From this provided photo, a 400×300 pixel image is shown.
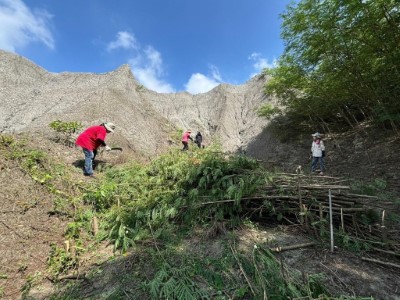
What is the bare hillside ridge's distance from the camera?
1266 cm

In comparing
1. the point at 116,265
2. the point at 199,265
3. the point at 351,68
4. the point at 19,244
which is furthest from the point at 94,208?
the point at 351,68

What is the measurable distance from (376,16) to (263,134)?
39.0ft

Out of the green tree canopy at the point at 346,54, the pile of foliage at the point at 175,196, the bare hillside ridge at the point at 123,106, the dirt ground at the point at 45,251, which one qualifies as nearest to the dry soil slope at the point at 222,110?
the bare hillside ridge at the point at 123,106

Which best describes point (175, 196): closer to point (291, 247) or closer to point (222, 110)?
point (291, 247)

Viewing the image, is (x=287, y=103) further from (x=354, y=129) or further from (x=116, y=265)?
(x=116, y=265)

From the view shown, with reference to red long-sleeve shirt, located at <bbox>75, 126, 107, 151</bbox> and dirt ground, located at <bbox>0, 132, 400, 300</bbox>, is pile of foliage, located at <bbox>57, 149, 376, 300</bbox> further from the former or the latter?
red long-sleeve shirt, located at <bbox>75, 126, 107, 151</bbox>

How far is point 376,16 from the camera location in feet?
23.6

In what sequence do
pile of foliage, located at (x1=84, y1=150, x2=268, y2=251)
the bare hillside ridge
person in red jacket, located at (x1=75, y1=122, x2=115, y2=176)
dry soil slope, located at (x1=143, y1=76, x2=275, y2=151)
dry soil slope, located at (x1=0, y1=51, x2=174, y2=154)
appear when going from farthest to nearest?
dry soil slope, located at (x1=143, y1=76, x2=275, y2=151), the bare hillside ridge, dry soil slope, located at (x1=0, y1=51, x2=174, y2=154), person in red jacket, located at (x1=75, y1=122, x2=115, y2=176), pile of foliage, located at (x1=84, y1=150, x2=268, y2=251)

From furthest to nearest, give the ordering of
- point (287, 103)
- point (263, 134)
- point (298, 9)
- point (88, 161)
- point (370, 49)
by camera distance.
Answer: point (263, 134) → point (287, 103) → point (298, 9) → point (370, 49) → point (88, 161)

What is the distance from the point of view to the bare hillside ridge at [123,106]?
41.5 ft

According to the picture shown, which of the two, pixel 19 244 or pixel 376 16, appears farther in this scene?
pixel 376 16

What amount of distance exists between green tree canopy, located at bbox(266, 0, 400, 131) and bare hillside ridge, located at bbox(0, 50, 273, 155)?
15.7 ft

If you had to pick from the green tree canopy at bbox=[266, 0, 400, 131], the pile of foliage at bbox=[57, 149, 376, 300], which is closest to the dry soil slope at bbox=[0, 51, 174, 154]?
the pile of foliage at bbox=[57, 149, 376, 300]

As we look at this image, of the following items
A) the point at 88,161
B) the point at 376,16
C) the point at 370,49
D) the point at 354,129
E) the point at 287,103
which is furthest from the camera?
the point at 287,103
